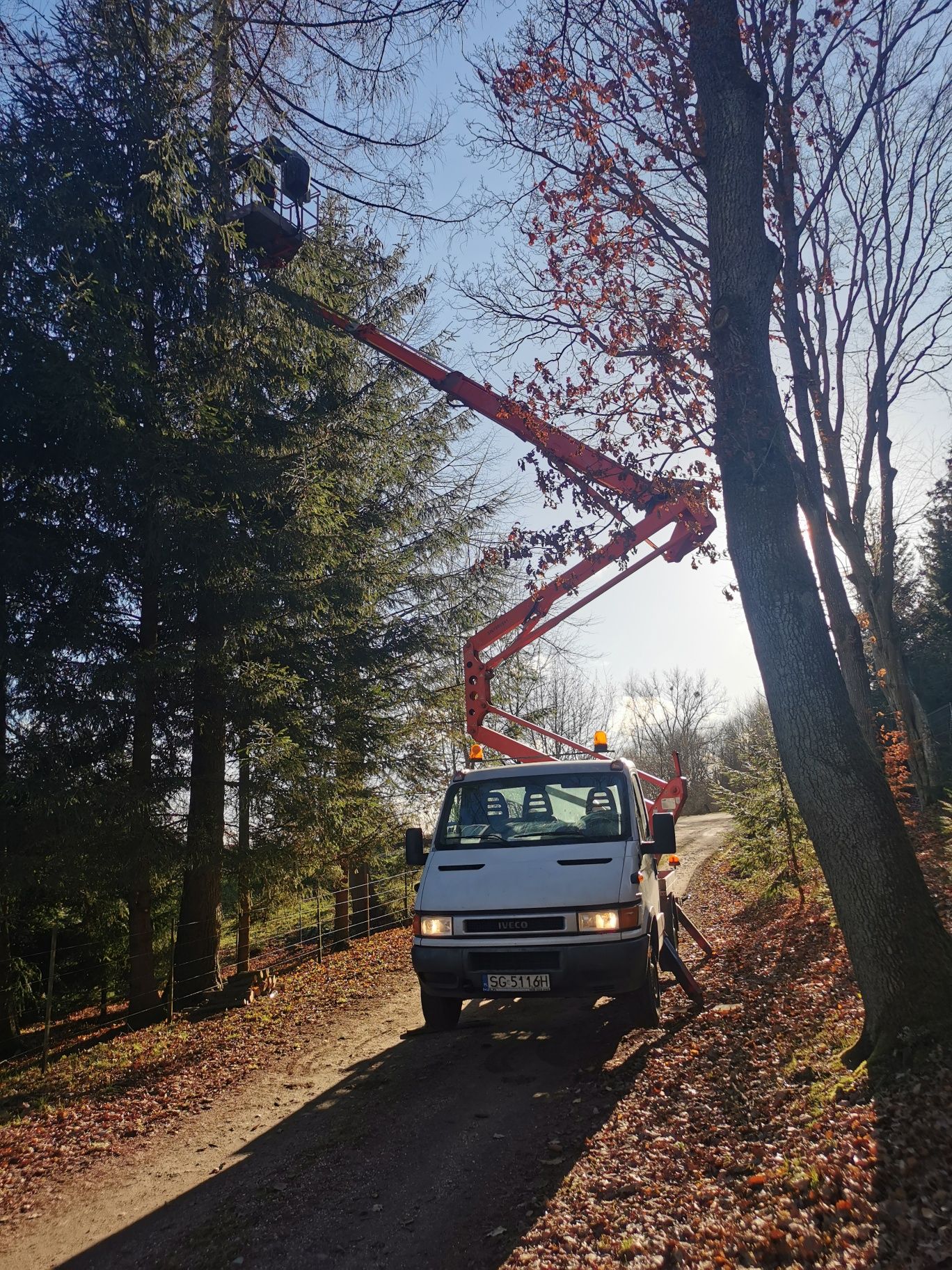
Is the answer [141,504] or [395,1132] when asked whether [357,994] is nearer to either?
[395,1132]

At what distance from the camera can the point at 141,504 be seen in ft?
28.8

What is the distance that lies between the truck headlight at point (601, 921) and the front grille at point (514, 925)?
0.51 ft

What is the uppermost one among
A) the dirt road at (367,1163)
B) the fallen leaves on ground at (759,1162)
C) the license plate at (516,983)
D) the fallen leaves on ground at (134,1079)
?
the license plate at (516,983)

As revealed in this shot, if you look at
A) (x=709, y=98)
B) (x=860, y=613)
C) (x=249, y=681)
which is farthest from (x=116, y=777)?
(x=860, y=613)

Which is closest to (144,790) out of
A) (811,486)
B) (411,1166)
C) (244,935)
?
(244,935)

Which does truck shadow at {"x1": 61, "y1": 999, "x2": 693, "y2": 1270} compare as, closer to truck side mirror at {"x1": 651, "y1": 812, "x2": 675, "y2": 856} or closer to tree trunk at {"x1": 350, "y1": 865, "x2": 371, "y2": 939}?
truck side mirror at {"x1": 651, "y1": 812, "x2": 675, "y2": 856}

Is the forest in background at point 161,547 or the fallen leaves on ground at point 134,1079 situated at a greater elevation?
the forest in background at point 161,547

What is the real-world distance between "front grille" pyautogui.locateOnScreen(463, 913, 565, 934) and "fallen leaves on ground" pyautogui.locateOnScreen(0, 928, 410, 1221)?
267 centimetres

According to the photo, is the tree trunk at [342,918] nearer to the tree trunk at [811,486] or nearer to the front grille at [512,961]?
the front grille at [512,961]

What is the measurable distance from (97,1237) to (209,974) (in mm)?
5910

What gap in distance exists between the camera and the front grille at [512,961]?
5758mm

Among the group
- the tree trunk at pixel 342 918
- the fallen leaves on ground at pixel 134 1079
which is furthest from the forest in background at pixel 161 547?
the tree trunk at pixel 342 918

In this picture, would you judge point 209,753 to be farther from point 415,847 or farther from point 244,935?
point 415,847

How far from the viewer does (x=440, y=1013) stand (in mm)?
6812
